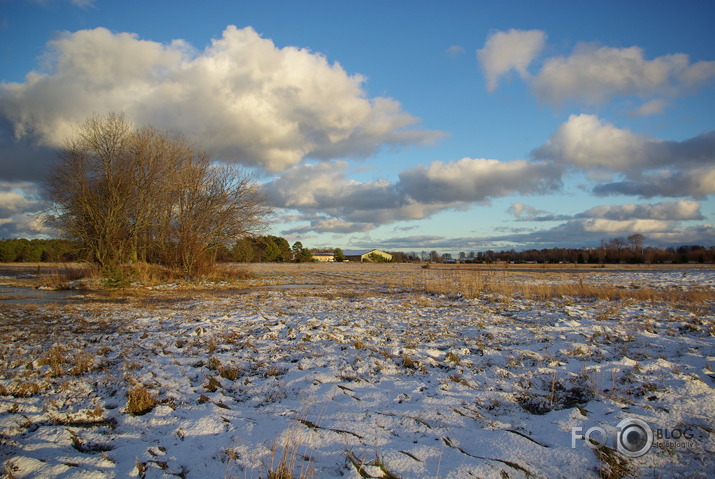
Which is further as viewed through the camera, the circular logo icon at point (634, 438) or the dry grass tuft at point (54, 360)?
the dry grass tuft at point (54, 360)

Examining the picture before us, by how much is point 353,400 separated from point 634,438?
120 inches

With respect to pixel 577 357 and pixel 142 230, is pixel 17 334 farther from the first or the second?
pixel 142 230

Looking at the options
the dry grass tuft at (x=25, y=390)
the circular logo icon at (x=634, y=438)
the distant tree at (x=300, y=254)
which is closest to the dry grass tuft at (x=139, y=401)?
the dry grass tuft at (x=25, y=390)

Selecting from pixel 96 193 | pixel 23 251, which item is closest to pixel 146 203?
pixel 96 193

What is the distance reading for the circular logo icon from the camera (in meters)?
3.40

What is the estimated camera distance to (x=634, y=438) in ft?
11.9

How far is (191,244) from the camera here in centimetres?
2562

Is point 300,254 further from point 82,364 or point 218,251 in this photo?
point 82,364

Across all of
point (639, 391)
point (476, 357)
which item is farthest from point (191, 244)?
point (639, 391)

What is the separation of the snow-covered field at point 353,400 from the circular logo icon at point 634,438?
80 millimetres

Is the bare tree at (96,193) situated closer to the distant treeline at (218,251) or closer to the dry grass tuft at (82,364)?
the distant treeline at (218,251)

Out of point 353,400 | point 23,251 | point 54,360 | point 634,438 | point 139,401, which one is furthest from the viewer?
point 23,251

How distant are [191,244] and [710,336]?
26805 millimetres

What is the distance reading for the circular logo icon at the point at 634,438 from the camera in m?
3.40
